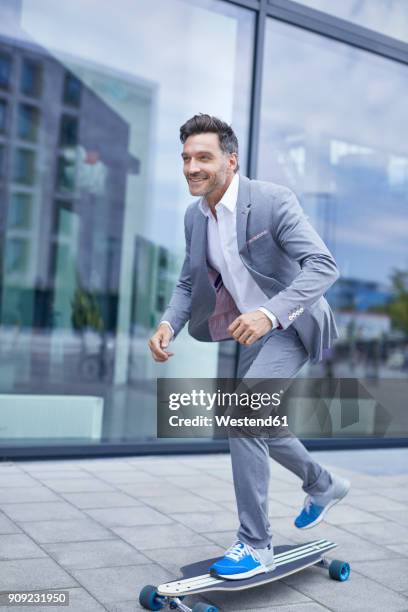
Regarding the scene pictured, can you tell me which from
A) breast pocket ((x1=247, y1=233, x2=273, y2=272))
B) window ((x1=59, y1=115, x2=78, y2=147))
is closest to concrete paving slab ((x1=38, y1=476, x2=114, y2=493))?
breast pocket ((x1=247, y1=233, x2=273, y2=272))

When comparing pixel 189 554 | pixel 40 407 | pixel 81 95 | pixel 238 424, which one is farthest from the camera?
pixel 81 95

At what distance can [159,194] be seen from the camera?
6.36m

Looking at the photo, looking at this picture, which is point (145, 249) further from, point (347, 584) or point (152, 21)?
point (347, 584)

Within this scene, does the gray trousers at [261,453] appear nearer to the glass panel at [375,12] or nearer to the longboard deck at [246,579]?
the longboard deck at [246,579]

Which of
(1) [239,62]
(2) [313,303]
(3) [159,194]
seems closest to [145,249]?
(3) [159,194]

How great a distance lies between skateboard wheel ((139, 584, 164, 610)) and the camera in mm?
2645

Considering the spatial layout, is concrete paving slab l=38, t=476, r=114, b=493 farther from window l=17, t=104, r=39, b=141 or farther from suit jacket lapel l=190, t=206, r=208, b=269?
window l=17, t=104, r=39, b=141

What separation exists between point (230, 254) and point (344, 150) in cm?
607

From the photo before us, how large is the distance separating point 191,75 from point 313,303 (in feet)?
13.6

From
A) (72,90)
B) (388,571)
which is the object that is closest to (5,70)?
(72,90)

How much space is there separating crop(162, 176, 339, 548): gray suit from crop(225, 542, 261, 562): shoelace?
0.02 m

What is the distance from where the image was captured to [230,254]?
294cm

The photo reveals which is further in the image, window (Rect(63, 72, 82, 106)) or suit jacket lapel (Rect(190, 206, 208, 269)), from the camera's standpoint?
window (Rect(63, 72, 82, 106))

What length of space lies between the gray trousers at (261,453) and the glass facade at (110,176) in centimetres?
298
